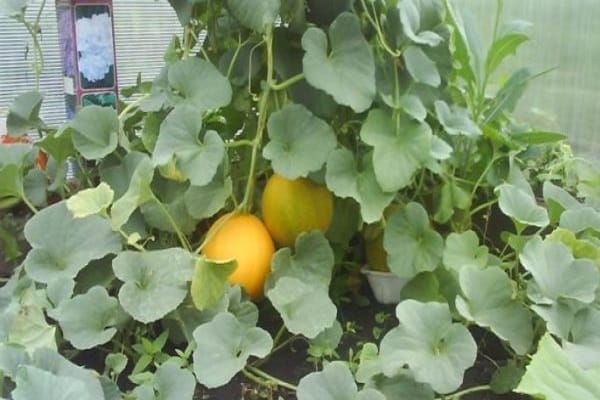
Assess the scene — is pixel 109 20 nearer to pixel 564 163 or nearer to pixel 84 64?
pixel 84 64

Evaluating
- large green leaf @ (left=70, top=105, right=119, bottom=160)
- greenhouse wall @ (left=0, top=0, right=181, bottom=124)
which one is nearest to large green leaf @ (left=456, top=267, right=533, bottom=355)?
large green leaf @ (left=70, top=105, right=119, bottom=160)

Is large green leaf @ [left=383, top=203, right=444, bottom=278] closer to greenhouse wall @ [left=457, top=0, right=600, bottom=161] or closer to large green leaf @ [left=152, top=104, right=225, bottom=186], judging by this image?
large green leaf @ [left=152, top=104, right=225, bottom=186]

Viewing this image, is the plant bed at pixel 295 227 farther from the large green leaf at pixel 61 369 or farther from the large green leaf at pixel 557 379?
the large green leaf at pixel 557 379

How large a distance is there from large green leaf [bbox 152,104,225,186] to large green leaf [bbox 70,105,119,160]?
0.27 feet

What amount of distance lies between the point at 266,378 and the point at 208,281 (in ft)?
0.30

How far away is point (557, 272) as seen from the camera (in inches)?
22.6

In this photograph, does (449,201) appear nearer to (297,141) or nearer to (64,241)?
(297,141)

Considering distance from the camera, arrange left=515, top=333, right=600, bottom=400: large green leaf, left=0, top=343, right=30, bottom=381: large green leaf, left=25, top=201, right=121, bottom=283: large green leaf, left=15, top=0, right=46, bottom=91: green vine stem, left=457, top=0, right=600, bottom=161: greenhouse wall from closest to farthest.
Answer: left=515, top=333, right=600, bottom=400: large green leaf
left=0, top=343, right=30, bottom=381: large green leaf
left=25, top=201, right=121, bottom=283: large green leaf
left=15, top=0, right=46, bottom=91: green vine stem
left=457, top=0, right=600, bottom=161: greenhouse wall

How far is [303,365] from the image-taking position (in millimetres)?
630

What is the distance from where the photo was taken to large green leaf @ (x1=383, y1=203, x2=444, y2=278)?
25.3 inches

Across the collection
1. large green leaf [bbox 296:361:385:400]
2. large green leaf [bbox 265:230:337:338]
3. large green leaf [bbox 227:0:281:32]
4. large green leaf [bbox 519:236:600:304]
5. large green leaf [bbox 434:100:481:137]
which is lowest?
large green leaf [bbox 265:230:337:338]

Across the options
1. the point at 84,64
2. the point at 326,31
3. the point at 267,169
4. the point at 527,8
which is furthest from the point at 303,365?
the point at 527,8

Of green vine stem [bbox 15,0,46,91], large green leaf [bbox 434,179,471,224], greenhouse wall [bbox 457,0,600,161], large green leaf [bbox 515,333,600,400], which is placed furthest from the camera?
greenhouse wall [bbox 457,0,600,161]

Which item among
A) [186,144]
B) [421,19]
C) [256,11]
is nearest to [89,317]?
[186,144]
